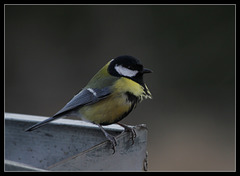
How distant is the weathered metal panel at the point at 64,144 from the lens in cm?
133

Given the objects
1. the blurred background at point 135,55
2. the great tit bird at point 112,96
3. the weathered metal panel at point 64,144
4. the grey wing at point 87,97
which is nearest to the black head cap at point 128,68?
the great tit bird at point 112,96

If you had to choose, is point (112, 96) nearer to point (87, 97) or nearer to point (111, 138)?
point (87, 97)

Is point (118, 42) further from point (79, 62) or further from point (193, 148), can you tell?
point (193, 148)

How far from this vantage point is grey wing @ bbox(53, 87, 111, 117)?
163cm

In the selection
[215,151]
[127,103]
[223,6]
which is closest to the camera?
[127,103]

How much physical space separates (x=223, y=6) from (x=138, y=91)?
2.50 metres

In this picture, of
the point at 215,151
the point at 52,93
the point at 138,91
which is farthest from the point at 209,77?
the point at 138,91

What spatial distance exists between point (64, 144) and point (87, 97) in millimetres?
275

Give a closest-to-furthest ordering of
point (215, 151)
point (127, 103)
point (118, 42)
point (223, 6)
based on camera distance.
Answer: point (127, 103)
point (215, 151)
point (223, 6)
point (118, 42)

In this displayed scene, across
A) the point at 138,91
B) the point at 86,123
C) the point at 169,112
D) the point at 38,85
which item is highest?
the point at 138,91

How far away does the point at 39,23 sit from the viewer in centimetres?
398

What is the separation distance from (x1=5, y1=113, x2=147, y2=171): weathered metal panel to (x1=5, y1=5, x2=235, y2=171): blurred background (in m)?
2.24

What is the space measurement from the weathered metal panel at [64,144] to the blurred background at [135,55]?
2238 millimetres

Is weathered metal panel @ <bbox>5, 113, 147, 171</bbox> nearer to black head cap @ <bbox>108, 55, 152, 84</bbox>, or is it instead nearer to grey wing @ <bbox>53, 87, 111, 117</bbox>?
grey wing @ <bbox>53, 87, 111, 117</bbox>
